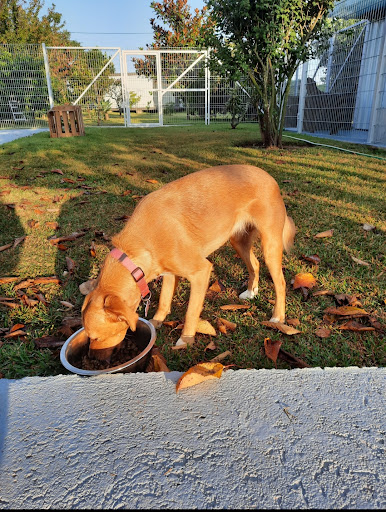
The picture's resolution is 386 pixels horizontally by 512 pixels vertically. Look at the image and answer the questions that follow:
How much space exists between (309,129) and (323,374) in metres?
13.8

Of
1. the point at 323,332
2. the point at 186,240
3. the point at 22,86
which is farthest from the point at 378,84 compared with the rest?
the point at 22,86

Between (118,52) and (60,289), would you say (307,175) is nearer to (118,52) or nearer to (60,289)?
(60,289)

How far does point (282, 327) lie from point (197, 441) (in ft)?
4.04

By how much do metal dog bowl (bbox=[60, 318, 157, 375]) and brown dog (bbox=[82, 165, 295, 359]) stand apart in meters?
0.12

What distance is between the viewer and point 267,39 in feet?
27.2

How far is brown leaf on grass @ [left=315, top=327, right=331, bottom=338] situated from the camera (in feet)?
8.05

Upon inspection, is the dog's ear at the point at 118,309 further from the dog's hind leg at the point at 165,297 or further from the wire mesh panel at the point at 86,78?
the wire mesh panel at the point at 86,78

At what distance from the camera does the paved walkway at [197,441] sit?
1.29 m

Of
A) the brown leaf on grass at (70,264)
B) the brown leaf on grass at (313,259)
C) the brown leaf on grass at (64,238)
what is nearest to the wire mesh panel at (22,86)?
the brown leaf on grass at (64,238)

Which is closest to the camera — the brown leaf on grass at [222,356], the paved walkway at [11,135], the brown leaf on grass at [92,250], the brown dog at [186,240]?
the brown dog at [186,240]

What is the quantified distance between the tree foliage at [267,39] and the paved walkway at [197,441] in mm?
8735

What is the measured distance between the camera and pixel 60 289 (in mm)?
3104

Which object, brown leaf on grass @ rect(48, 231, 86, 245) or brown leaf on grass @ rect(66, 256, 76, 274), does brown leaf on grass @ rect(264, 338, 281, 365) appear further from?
brown leaf on grass @ rect(48, 231, 86, 245)

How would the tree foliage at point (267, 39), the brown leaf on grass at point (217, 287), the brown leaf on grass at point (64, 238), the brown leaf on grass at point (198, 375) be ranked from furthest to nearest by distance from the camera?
the tree foliage at point (267, 39)
the brown leaf on grass at point (64, 238)
the brown leaf on grass at point (217, 287)
the brown leaf on grass at point (198, 375)
